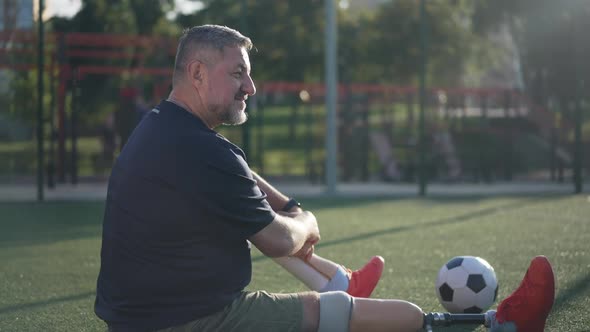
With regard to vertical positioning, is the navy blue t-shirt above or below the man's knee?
above

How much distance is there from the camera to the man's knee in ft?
13.3

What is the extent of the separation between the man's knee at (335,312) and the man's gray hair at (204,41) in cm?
125

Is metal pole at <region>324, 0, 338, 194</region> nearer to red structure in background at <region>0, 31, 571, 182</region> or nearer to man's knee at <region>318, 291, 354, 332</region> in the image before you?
red structure in background at <region>0, 31, 571, 182</region>

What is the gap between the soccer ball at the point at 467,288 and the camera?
215 inches

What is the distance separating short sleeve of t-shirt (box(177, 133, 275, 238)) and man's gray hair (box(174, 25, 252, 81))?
15.3 inches

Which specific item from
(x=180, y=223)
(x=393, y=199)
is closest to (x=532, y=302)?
(x=180, y=223)

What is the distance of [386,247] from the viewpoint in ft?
30.0

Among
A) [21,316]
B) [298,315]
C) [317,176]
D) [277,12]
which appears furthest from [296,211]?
[277,12]

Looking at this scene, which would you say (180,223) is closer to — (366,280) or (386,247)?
(366,280)

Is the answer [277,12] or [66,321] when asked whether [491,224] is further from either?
[277,12]

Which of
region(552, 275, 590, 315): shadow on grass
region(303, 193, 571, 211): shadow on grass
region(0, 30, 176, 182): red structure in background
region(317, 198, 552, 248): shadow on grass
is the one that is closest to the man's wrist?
region(552, 275, 590, 315): shadow on grass

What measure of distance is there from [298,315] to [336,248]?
5.11 meters

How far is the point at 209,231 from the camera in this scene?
3.82m

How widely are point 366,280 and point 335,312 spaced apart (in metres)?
1.30
